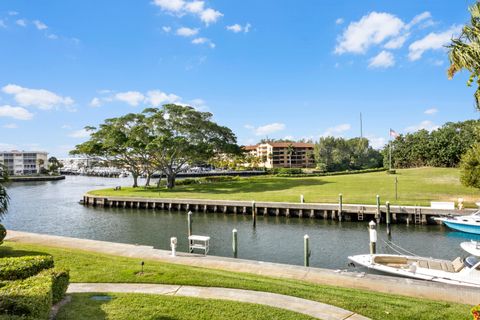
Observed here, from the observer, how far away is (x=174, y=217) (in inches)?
1614

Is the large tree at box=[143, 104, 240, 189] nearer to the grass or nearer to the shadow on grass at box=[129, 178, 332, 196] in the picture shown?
the shadow on grass at box=[129, 178, 332, 196]

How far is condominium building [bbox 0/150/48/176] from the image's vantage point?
571ft

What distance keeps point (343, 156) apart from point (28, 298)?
112m

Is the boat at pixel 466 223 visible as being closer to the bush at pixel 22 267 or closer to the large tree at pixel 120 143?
the bush at pixel 22 267

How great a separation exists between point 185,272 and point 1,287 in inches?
252

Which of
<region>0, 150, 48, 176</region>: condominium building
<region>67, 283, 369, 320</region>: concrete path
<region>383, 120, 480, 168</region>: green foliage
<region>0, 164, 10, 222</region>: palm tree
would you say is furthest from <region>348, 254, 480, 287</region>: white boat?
<region>0, 150, 48, 176</region>: condominium building

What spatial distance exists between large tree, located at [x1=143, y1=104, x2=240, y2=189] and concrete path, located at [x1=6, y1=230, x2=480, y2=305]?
41397 mm

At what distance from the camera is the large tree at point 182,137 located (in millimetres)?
62156

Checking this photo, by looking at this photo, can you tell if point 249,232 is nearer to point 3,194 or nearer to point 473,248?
point 473,248

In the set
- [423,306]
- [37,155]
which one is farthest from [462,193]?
[37,155]

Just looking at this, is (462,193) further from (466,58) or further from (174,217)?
(466,58)

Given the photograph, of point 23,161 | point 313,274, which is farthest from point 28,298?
point 23,161

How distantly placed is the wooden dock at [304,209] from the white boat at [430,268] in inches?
639

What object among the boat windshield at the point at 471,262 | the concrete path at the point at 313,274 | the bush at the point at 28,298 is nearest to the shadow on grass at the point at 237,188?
the concrete path at the point at 313,274
